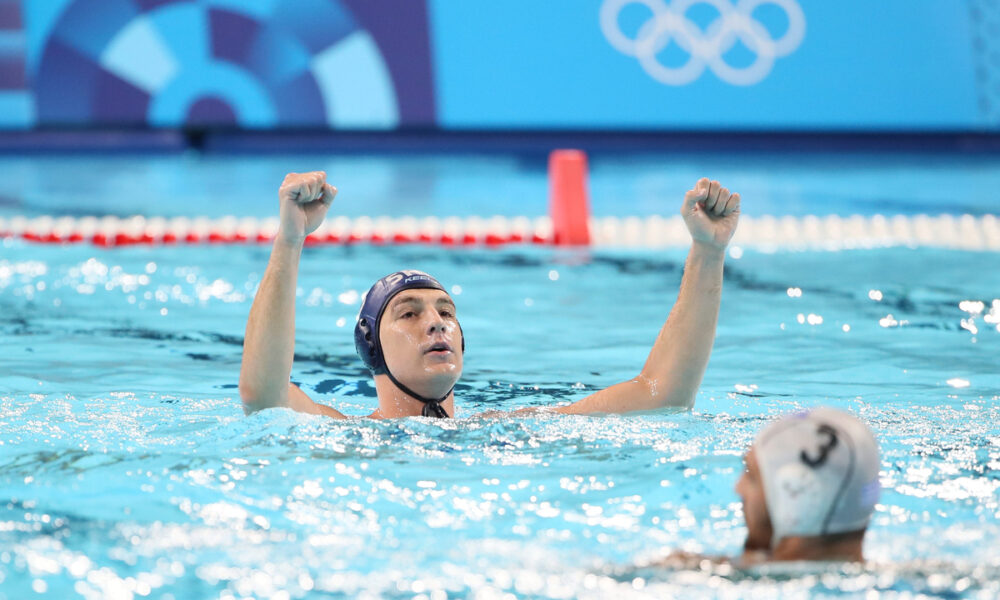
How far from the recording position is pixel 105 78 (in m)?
10.8

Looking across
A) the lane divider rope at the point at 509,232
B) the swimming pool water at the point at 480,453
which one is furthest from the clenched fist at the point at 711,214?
the lane divider rope at the point at 509,232

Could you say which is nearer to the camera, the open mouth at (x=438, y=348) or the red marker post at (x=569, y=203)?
the open mouth at (x=438, y=348)

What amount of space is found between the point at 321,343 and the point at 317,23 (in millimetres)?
6152

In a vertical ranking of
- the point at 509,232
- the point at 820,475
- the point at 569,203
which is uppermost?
the point at 569,203

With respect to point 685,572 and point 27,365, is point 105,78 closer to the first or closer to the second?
point 27,365

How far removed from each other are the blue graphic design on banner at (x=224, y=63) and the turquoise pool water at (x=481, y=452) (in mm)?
5149

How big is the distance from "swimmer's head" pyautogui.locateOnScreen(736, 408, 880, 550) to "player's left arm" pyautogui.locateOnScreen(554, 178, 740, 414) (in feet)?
3.64

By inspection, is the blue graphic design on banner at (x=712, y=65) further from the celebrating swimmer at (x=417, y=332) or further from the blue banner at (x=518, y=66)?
the celebrating swimmer at (x=417, y=332)

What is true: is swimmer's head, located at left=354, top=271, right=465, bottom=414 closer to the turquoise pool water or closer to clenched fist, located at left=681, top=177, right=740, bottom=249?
the turquoise pool water

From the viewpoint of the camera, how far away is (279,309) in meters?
2.93

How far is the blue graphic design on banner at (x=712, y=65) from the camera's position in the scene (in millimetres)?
10875

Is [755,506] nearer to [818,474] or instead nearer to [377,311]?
[818,474]

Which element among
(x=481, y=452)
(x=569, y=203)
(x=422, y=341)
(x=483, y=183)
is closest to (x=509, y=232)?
(x=569, y=203)

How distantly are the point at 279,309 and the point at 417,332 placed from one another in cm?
50
